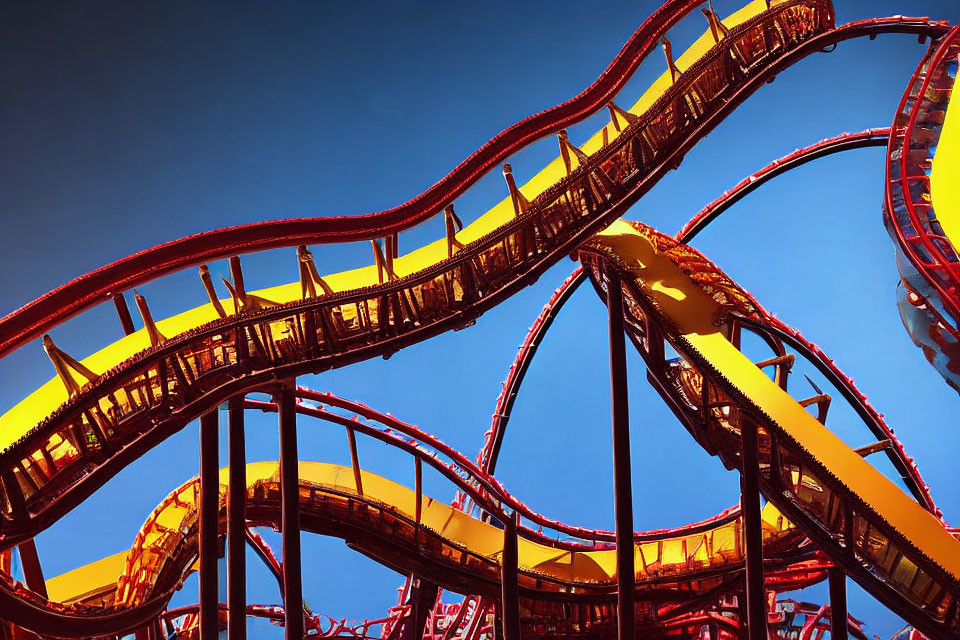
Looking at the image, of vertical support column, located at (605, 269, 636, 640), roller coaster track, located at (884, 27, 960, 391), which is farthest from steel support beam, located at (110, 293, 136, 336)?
roller coaster track, located at (884, 27, 960, 391)

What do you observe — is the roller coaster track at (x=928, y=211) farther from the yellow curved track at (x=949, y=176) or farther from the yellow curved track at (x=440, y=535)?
the yellow curved track at (x=440, y=535)

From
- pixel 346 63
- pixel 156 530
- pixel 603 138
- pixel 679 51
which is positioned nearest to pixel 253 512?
pixel 156 530

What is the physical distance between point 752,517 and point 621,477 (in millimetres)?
1161

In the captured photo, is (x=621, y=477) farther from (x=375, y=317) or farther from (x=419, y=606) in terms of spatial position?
(x=419, y=606)

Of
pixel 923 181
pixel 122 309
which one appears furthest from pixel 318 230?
pixel 923 181

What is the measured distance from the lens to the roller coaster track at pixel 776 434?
33.9ft

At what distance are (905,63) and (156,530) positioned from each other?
1490 cm

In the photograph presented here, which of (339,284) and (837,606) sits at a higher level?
(339,284)

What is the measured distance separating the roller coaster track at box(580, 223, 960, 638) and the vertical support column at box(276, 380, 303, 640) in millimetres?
3158

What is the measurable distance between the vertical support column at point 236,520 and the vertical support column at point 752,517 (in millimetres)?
4005

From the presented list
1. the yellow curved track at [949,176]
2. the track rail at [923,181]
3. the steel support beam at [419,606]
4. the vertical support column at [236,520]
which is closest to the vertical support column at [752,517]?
the track rail at [923,181]

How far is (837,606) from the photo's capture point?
12352mm

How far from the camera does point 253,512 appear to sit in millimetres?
11922

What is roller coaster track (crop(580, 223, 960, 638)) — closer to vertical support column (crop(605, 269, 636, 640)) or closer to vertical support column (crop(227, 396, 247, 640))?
vertical support column (crop(605, 269, 636, 640))
